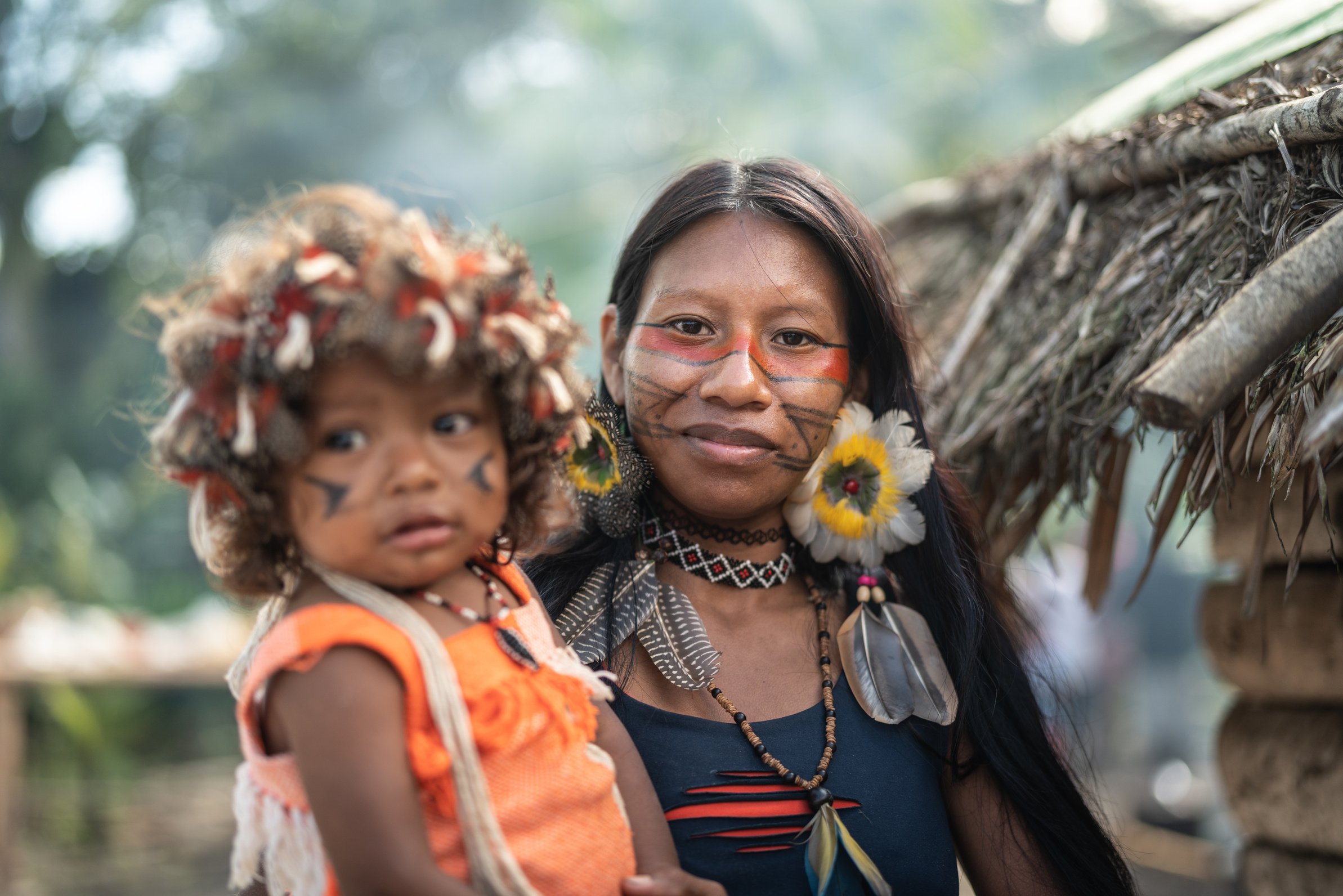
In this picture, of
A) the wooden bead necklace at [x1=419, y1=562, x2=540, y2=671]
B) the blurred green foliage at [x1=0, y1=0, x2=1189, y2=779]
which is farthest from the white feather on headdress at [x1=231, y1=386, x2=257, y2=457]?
the blurred green foliage at [x1=0, y1=0, x2=1189, y2=779]

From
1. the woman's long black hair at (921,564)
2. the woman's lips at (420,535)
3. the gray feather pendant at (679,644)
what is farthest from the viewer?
the woman's long black hair at (921,564)

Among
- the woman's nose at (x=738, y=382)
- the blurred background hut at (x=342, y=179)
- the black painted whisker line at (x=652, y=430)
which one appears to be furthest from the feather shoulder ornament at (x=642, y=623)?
the blurred background hut at (x=342, y=179)

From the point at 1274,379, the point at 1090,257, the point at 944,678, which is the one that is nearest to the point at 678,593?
the point at 944,678

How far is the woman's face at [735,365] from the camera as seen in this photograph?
6.39 ft

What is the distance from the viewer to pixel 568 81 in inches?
762

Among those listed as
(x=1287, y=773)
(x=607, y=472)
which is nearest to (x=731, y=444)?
(x=607, y=472)

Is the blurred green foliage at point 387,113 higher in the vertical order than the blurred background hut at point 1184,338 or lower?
higher

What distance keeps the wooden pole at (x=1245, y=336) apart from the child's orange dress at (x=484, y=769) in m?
0.84

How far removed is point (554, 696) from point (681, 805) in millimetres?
506

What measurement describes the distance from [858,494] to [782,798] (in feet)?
1.99

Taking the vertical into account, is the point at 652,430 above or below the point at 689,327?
below

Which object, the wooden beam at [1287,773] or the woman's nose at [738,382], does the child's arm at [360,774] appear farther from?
the wooden beam at [1287,773]

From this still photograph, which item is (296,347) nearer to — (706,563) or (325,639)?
(325,639)

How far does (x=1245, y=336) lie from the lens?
130 centimetres
